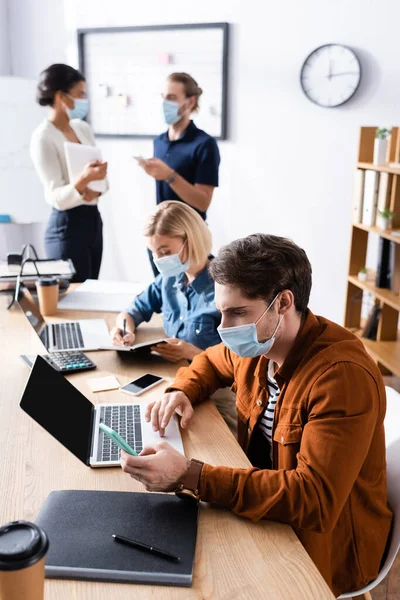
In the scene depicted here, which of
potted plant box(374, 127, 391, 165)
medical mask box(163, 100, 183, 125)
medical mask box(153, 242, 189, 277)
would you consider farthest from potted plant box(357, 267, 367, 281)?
medical mask box(153, 242, 189, 277)

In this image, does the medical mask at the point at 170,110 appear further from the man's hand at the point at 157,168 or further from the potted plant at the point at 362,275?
the potted plant at the point at 362,275

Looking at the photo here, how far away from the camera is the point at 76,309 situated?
2.25 metres

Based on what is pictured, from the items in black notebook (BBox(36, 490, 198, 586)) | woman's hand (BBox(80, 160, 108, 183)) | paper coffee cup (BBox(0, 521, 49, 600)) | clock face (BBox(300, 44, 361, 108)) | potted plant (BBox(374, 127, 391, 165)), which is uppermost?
clock face (BBox(300, 44, 361, 108))

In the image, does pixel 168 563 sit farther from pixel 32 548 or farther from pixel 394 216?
pixel 394 216

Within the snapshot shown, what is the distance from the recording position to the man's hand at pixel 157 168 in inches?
110

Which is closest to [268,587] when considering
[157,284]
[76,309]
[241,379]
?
[241,379]

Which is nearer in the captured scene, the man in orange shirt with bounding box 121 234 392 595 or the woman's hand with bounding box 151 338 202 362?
the man in orange shirt with bounding box 121 234 392 595

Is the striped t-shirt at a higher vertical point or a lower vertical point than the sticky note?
higher

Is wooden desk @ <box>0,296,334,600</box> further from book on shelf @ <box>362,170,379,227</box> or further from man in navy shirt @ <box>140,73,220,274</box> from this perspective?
book on shelf @ <box>362,170,379,227</box>

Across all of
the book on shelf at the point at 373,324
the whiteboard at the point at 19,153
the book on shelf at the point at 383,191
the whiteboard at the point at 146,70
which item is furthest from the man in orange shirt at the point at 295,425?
the whiteboard at the point at 19,153

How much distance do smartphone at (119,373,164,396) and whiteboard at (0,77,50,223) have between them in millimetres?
2876

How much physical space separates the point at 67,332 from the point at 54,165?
3.79 ft

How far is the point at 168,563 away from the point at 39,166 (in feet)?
7.53

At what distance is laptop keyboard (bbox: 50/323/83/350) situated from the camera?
6.12 feet
